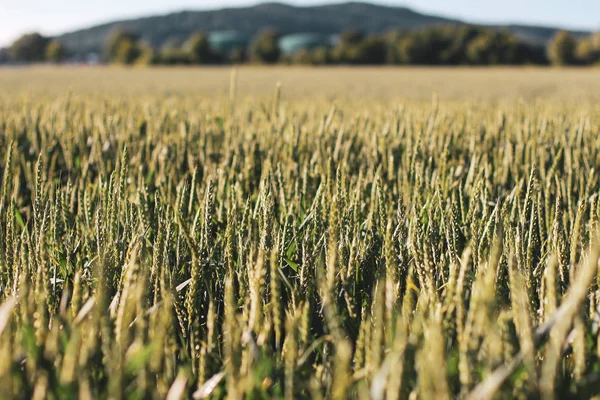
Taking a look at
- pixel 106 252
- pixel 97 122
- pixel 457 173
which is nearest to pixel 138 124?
pixel 97 122

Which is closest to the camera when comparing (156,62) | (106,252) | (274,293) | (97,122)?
(274,293)

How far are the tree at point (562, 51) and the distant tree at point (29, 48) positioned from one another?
194ft

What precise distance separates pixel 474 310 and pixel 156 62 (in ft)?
178

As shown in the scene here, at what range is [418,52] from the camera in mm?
48906

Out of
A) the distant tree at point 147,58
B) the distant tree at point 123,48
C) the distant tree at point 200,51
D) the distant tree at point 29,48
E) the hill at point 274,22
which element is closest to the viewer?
the distant tree at point 147,58

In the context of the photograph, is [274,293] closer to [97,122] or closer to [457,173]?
[457,173]

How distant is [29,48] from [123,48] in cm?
2069

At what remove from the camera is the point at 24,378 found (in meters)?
0.63

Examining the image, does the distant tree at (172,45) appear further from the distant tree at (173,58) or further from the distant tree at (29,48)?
the distant tree at (29,48)

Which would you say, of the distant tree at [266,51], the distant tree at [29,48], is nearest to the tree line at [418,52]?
the distant tree at [266,51]

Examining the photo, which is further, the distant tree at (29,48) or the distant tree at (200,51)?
the distant tree at (29,48)

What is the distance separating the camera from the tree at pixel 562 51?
49.3 m

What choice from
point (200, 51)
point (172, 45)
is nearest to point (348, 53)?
point (200, 51)

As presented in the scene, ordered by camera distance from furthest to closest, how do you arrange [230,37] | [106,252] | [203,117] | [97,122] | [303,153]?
1. [230,37]
2. [203,117]
3. [97,122]
4. [303,153]
5. [106,252]
